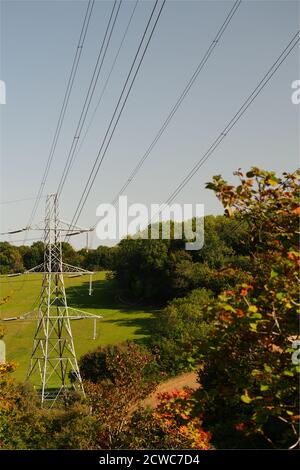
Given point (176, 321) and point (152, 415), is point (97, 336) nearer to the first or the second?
point (176, 321)

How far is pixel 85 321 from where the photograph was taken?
66.7 meters

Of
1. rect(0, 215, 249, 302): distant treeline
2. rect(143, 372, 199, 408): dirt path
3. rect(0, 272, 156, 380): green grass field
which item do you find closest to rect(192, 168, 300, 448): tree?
rect(143, 372, 199, 408): dirt path

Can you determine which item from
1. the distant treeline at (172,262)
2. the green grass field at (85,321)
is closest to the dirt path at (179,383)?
the green grass field at (85,321)

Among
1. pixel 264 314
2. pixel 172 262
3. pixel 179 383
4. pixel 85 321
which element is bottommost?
pixel 179 383

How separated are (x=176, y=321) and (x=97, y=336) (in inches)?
724

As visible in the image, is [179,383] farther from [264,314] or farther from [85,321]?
[85,321]

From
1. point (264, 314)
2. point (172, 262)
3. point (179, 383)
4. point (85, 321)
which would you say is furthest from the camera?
point (172, 262)

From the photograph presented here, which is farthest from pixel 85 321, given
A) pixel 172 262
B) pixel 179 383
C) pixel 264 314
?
pixel 264 314

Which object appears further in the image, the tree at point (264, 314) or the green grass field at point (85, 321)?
the green grass field at point (85, 321)

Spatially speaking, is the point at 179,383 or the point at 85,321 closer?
the point at 179,383

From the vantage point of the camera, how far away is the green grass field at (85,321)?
Answer: 52.5 metres

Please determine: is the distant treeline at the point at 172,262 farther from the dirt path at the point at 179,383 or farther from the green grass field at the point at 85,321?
the dirt path at the point at 179,383

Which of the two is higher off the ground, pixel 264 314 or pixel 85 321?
pixel 264 314

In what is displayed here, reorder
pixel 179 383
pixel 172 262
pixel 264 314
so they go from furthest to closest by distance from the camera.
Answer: pixel 172 262
pixel 179 383
pixel 264 314
